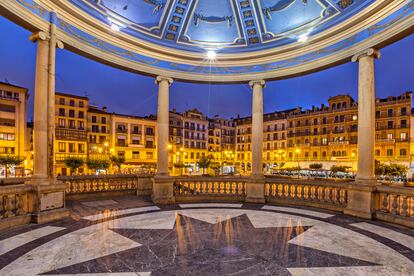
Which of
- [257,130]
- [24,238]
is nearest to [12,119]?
[24,238]

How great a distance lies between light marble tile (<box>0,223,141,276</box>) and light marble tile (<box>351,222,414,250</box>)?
5.76 metres

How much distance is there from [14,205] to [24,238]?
1651 mm

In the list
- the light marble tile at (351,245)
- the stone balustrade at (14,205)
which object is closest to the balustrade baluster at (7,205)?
the stone balustrade at (14,205)

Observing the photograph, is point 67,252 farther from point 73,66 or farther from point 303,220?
point 73,66

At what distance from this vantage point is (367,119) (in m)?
7.46

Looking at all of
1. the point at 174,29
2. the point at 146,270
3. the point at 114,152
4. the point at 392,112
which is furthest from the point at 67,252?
the point at 392,112

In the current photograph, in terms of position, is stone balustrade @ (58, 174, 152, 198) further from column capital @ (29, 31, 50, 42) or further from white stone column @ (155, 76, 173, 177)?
column capital @ (29, 31, 50, 42)

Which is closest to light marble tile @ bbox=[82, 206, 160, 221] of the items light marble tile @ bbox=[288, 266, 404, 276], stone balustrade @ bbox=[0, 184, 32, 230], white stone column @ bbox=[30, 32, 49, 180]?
stone balustrade @ bbox=[0, 184, 32, 230]

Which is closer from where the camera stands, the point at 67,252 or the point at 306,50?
the point at 67,252

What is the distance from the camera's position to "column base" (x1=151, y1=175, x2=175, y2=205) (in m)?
9.34

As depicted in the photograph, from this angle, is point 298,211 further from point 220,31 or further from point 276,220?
point 220,31

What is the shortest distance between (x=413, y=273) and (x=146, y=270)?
431cm

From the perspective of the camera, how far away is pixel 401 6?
249 inches

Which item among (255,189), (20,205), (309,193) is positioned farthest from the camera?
(255,189)
